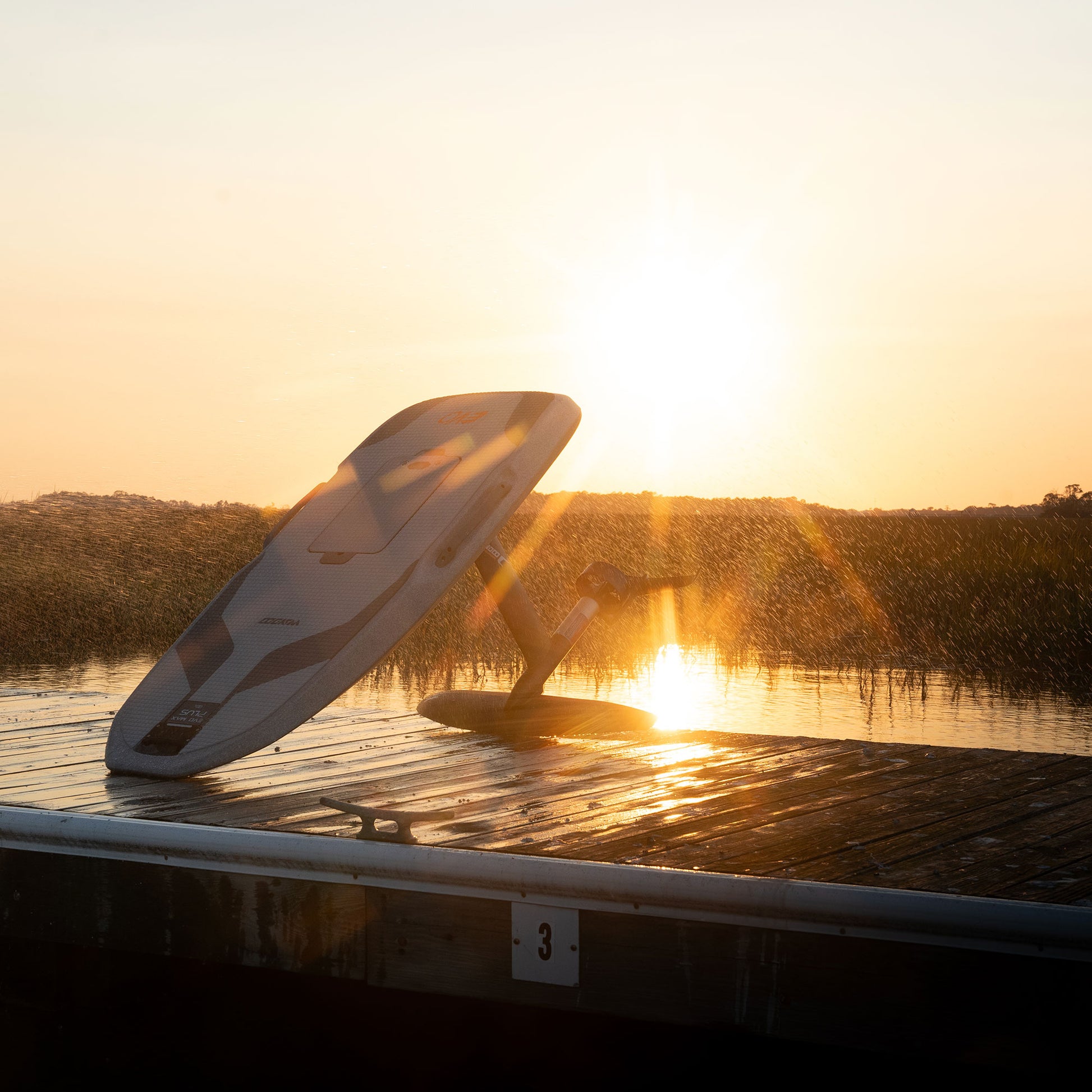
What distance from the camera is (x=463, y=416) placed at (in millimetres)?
5160

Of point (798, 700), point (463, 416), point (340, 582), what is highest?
point (463, 416)

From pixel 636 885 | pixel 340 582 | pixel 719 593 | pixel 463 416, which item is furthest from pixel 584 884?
pixel 719 593

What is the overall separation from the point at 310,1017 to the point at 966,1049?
187 cm

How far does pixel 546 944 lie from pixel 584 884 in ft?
0.55

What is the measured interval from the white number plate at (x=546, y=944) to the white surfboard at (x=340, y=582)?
170 centimetres

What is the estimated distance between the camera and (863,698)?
31.6ft

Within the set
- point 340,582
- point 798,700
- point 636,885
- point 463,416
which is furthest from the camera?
point 798,700

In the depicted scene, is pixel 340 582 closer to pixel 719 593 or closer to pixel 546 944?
pixel 546 944

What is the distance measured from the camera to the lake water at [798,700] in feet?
27.4

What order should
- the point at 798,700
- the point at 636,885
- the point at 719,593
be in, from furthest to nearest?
the point at 719,593 < the point at 798,700 < the point at 636,885

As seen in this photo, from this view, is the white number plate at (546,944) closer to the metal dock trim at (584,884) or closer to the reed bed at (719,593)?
the metal dock trim at (584,884)

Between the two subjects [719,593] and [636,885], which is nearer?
[636,885]

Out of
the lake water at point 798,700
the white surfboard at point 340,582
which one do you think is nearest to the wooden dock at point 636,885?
the white surfboard at point 340,582

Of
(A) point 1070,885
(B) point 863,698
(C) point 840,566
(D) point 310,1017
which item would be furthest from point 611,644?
(A) point 1070,885
